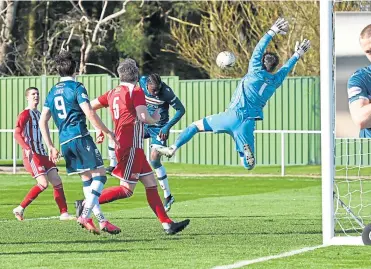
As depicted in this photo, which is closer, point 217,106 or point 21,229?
point 21,229

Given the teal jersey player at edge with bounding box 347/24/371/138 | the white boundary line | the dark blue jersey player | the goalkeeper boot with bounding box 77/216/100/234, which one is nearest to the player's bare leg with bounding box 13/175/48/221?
the dark blue jersey player

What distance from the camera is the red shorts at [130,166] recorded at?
14289mm

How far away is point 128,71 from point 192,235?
6.85ft

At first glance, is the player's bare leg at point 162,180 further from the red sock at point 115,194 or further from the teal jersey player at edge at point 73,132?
the teal jersey player at edge at point 73,132

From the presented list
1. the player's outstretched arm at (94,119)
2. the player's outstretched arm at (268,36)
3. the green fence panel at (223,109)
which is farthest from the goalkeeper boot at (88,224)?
the green fence panel at (223,109)

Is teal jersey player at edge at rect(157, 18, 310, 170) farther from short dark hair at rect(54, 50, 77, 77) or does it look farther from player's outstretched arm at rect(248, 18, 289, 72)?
short dark hair at rect(54, 50, 77, 77)

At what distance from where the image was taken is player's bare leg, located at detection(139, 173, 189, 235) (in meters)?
14.4

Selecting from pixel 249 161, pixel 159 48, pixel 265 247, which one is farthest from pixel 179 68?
pixel 265 247

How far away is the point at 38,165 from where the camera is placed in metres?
17.4

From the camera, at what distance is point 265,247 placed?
13070 mm

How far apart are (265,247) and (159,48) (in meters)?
34.6

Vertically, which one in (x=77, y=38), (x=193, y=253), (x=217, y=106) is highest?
(x=77, y=38)

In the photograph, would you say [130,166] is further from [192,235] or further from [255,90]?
[255,90]

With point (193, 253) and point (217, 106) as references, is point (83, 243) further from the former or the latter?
point (217, 106)
